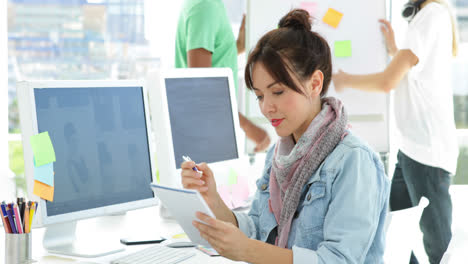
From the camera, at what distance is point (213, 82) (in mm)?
1738

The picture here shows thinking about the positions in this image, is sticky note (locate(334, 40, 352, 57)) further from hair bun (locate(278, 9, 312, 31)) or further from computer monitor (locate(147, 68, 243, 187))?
hair bun (locate(278, 9, 312, 31))

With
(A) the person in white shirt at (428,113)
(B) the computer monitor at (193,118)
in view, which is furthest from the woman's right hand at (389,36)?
(B) the computer monitor at (193,118)

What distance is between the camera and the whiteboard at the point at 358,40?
2.92 m

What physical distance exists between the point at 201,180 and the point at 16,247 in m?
0.45

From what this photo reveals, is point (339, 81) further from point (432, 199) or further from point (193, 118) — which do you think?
point (193, 118)

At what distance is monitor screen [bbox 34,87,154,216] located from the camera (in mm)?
1311

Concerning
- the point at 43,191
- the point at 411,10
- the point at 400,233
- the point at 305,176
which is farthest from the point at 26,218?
the point at 411,10

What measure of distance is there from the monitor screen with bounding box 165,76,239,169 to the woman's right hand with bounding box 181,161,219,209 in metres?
0.22

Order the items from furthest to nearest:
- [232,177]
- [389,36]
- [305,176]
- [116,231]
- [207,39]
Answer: [389,36] → [207,39] → [232,177] → [116,231] → [305,176]

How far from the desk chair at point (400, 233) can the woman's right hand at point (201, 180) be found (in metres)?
0.45

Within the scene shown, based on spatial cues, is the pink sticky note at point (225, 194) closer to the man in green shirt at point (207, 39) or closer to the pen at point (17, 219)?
the man in green shirt at point (207, 39)

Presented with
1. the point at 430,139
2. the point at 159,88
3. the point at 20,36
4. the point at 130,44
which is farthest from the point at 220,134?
the point at 20,36

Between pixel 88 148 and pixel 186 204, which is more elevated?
pixel 88 148

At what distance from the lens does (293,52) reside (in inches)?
48.9
